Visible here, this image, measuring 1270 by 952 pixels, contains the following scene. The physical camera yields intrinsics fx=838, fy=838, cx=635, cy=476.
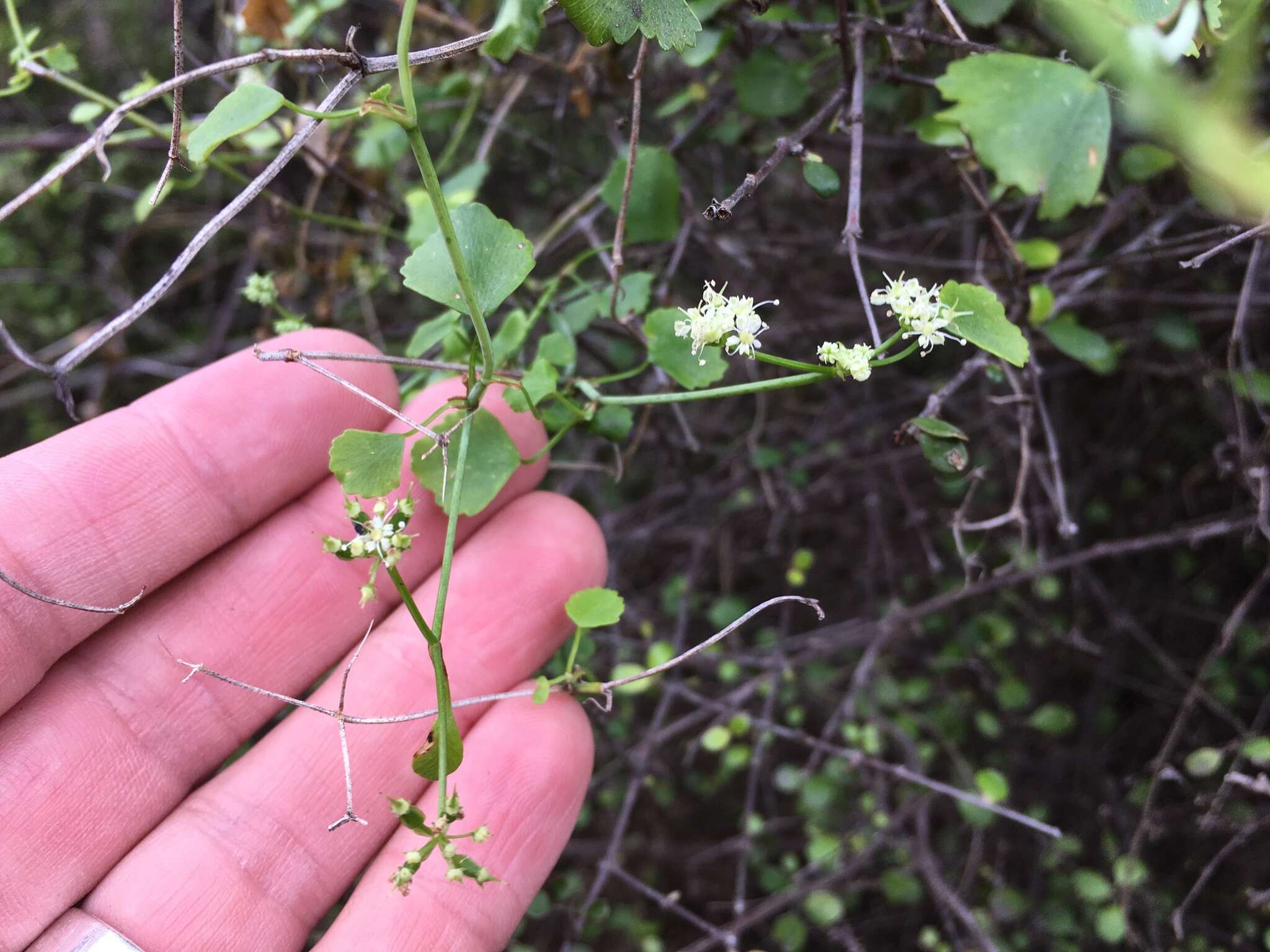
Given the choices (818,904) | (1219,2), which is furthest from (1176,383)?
(818,904)

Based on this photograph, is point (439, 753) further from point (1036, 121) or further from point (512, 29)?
point (1036, 121)

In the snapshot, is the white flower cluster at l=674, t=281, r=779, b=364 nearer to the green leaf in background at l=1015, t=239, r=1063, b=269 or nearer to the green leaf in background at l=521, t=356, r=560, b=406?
the green leaf in background at l=521, t=356, r=560, b=406

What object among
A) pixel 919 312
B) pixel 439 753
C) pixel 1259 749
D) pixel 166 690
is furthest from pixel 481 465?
pixel 1259 749

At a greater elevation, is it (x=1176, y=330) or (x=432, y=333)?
(x=432, y=333)

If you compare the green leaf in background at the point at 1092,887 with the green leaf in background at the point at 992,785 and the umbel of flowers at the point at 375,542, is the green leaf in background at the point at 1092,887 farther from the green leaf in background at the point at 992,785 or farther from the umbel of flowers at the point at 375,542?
the umbel of flowers at the point at 375,542

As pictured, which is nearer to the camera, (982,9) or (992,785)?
(982,9)

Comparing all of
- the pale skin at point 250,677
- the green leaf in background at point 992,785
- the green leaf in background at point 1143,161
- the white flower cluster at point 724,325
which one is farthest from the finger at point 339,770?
the green leaf in background at point 1143,161

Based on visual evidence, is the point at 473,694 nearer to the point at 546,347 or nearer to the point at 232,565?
the point at 232,565
